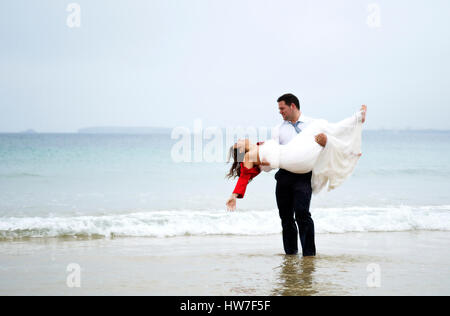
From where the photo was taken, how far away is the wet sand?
175 inches

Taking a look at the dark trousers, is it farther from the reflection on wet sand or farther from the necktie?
the necktie

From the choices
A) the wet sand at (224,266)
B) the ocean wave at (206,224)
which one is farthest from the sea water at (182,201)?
the wet sand at (224,266)

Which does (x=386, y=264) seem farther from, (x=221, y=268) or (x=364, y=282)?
(x=221, y=268)

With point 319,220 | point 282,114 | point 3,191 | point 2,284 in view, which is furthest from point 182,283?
point 3,191

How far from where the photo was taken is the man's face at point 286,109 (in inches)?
207

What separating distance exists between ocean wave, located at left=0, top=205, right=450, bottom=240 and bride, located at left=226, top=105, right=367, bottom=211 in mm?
2731

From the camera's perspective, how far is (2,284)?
183 inches

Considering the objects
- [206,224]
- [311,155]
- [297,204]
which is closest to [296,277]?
[297,204]

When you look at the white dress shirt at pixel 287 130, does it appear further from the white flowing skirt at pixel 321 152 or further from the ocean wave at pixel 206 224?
the ocean wave at pixel 206 224

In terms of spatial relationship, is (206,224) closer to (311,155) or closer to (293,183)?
(293,183)

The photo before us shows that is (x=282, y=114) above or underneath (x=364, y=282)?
above

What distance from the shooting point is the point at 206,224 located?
818 cm

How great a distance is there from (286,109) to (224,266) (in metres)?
1.76
